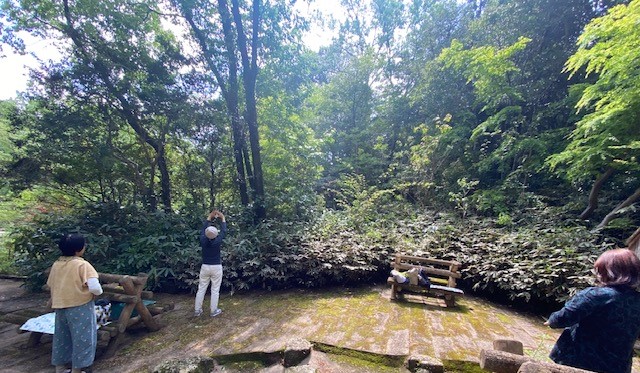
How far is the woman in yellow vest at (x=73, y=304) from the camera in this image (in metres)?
2.77

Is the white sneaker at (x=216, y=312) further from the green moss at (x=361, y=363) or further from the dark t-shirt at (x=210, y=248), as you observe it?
the green moss at (x=361, y=363)

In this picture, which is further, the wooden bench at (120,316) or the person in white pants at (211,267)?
the person in white pants at (211,267)

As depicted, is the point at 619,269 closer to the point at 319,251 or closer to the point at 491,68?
the point at 319,251

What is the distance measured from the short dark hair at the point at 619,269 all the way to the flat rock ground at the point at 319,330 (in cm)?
175

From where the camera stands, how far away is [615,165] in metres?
5.78

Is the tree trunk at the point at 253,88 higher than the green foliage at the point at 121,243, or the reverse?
the tree trunk at the point at 253,88

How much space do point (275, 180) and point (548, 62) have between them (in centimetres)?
1111

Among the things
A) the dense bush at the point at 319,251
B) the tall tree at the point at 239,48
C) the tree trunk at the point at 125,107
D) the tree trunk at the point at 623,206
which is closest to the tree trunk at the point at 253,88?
the tall tree at the point at 239,48

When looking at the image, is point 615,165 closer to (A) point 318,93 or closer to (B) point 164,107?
(B) point 164,107

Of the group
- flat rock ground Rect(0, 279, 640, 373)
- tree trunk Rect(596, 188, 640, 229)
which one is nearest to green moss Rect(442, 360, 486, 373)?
flat rock ground Rect(0, 279, 640, 373)

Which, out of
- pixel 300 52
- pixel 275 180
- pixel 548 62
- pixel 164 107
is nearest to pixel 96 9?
pixel 164 107

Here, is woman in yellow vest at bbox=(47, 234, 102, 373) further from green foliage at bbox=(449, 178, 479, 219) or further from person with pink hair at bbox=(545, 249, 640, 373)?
green foliage at bbox=(449, 178, 479, 219)

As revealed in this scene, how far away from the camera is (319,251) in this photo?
234 inches

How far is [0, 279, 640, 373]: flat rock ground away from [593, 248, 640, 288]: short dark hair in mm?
1749
